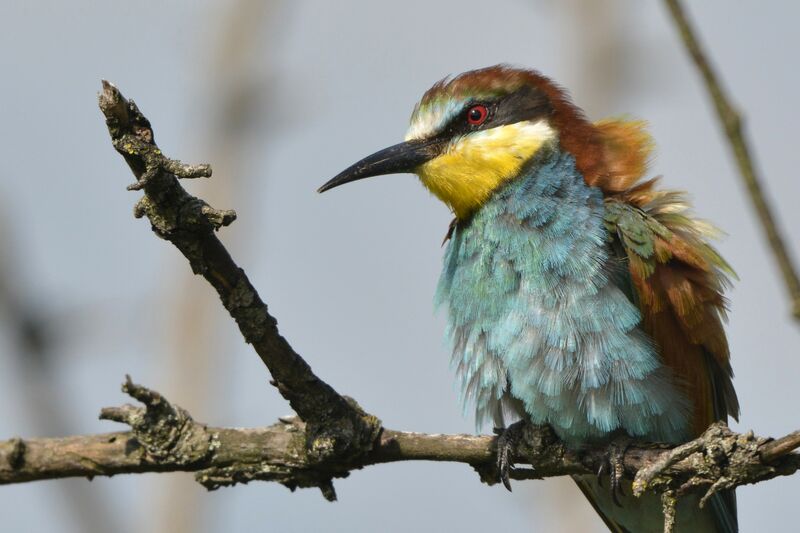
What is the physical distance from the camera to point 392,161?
15.0ft

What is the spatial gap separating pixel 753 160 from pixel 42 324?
11.6 feet

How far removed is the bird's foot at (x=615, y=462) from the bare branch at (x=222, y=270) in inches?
37.3

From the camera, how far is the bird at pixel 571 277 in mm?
3982

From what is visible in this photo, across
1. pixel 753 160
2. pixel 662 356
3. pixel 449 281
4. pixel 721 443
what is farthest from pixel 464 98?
pixel 753 160

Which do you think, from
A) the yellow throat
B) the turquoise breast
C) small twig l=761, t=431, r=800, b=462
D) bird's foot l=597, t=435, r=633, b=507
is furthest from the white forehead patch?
small twig l=761, t=431, r=800, b=462

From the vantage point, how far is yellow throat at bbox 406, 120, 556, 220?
4391 millimetres

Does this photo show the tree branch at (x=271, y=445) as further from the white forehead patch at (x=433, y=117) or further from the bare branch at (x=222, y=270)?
the white forehead patch at (x=433, y=117)

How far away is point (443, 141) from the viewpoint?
4.62 m

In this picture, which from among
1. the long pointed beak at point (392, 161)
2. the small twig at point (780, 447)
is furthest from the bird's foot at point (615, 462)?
the long pointed beak at point (392, 161)

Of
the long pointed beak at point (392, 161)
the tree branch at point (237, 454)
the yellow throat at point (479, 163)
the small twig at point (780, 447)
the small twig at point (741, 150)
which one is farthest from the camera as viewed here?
the long pointed beak at point (392, 161)

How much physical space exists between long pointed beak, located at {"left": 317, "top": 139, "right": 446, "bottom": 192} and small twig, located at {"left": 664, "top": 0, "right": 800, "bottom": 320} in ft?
9.08

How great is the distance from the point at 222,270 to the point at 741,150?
71.9 inches

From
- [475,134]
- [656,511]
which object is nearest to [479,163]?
[475,134]

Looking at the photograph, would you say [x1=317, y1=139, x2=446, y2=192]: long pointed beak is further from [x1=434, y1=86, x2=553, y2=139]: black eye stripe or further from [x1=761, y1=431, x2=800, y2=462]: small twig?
[x1=761, y1=431, x2=800, y2=462]: small twig
